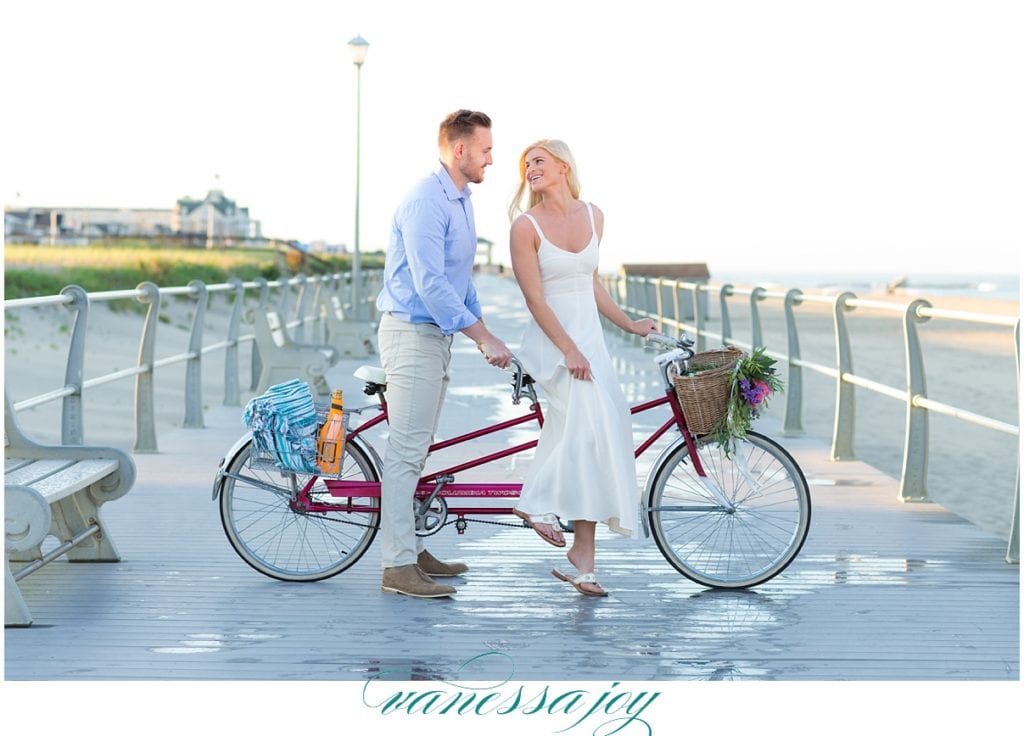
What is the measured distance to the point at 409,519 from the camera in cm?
509

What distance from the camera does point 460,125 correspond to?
496cm

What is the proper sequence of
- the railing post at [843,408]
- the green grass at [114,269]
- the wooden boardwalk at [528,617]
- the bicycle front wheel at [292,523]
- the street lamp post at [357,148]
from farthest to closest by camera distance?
1. the green grass at [114,269]
2. the street lamp post at [357,148]
3. the railing post at [843,408]
4. the bicycle front wheel at [292,523]
5. the wooden boardwalk at [528,617]

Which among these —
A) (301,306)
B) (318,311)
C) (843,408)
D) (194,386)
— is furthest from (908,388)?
Result: (318,311)

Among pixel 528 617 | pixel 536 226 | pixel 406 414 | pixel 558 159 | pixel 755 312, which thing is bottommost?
pixel 528 617

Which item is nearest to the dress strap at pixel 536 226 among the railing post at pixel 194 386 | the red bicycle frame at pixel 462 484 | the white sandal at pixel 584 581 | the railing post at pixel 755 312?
the red bicycle frame at pixel 462 484

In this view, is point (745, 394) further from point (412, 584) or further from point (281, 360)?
point (281, 360)

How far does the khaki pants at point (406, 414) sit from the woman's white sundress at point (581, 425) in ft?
1.09

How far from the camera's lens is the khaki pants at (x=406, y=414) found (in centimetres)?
503

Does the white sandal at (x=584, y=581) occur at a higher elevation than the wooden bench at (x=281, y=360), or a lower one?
lower

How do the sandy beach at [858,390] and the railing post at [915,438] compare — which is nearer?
the railing post at [915,438]

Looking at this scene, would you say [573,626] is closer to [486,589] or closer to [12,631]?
[486,589]

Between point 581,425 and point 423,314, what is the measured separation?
25.8 inches

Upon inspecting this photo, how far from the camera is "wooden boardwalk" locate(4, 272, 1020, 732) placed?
4.25 m

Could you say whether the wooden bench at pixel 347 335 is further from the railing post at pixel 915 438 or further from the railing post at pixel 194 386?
the railing post at pixel 915 438
